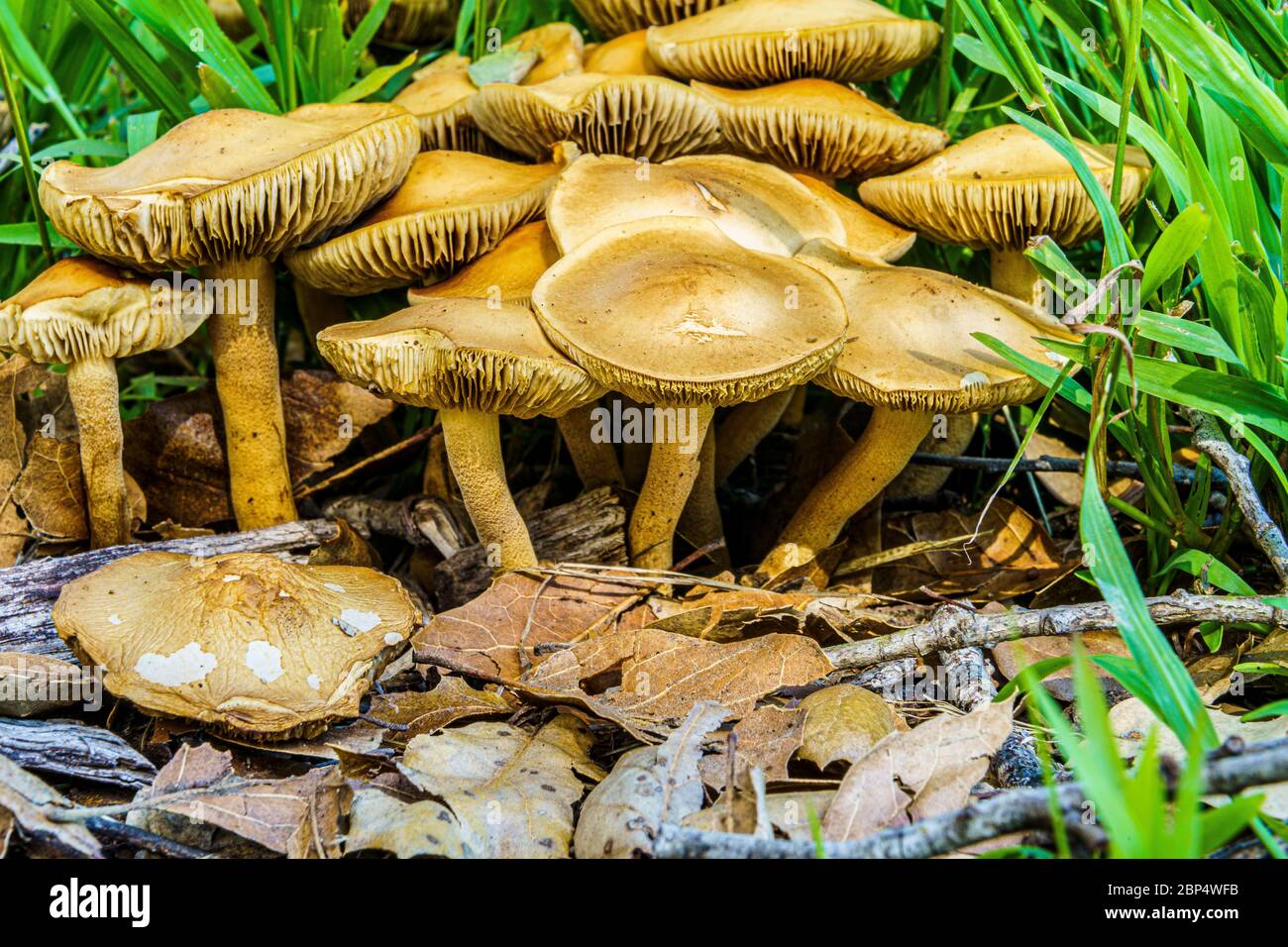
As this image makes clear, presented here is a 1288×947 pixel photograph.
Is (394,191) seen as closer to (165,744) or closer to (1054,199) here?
(165,744)

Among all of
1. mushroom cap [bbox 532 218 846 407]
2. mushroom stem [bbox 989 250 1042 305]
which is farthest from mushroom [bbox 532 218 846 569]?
mushroom stem [bbox 989 250 1042 305]

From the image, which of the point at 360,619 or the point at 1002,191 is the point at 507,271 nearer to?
the point at 360,619

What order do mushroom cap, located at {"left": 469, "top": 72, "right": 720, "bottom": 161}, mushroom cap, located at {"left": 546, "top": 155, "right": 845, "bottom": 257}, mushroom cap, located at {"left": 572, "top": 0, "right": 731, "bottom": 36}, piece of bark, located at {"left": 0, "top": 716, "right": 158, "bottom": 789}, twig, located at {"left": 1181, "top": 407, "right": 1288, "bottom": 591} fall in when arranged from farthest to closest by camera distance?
1. mushroom cap, located at {"left": 572, "top": 0, "right": 731, "bottom": 36}
2. mushroom cap, located at {"left": 469, "top": 72, "right": 720, "bottom": 161}
3. mushroom cap, located at {"left": 546, "top": 155, "right": 845, "bottom": 257}
4. twig, located at {"left": 1181, "top": 407, "right": 1288, "bottom": 591}
5. piece of bark, located at {"left": 0, "top": 716, "right": 158, "bottom": 789}

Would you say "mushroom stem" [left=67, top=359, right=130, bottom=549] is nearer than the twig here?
No

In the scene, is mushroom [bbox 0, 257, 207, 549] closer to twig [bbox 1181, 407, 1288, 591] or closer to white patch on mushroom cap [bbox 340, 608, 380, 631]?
white patch on mushroom cap [bbox 340, 608, 380, 631]

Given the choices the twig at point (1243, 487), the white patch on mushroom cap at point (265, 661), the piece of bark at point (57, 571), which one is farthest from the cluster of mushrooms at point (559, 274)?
the twig at point (1243, 487)

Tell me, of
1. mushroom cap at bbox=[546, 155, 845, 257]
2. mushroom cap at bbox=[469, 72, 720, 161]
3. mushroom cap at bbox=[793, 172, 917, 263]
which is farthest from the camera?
mushroom cap at bbox=[793, 172, 917, 263]

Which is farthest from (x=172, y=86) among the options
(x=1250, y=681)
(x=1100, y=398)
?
(x=1250, y=681)
